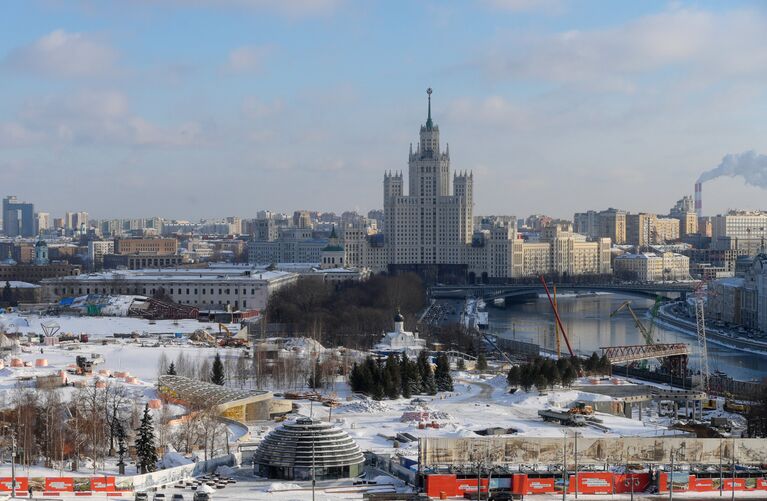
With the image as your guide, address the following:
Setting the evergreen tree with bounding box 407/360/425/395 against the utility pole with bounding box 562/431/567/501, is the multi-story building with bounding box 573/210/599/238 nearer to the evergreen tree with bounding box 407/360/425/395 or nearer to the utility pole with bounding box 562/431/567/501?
the evergreen tree with bounding box 407/360/425/395

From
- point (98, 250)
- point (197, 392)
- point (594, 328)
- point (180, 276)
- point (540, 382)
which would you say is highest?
point (98, 250)

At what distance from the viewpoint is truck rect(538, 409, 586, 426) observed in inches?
1110

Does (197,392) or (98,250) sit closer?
(197,392)

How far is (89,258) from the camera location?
111812 millimetres

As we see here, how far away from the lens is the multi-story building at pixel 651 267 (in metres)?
102

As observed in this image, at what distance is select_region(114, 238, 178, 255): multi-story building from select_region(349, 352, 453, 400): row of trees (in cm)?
8783

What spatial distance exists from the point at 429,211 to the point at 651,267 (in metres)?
22.6

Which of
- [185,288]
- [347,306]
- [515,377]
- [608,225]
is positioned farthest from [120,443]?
[608,225]

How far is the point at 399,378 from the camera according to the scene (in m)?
32.5

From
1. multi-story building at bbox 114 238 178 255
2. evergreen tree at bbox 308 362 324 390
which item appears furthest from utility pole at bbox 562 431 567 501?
multi-story building at bbox 114 238 178 255

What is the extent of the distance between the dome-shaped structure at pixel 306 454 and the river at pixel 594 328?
21.6 m

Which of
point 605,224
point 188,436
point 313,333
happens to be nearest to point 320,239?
point 605,224

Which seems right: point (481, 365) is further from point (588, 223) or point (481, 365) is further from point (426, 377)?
point (588, 223)

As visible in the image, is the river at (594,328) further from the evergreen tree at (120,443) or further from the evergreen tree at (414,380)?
the evergreen tree at (120,443)
